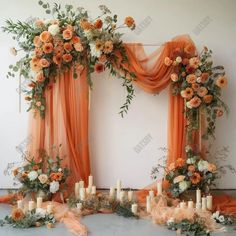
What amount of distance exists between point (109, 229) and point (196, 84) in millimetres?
1790

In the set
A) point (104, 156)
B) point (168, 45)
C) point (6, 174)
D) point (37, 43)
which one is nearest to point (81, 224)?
point (104, 156)

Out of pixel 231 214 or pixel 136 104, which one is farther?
pixel 136 104

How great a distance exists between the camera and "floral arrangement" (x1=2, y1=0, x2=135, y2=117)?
355 centimetres

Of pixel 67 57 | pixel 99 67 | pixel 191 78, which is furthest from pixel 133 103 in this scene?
pixel 67 57

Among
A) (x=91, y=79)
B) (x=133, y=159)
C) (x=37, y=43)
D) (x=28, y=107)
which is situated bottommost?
(x=133, y=159)

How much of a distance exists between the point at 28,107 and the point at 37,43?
82 cm

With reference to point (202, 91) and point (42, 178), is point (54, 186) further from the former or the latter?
point (202, 91)

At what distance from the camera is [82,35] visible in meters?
3.64

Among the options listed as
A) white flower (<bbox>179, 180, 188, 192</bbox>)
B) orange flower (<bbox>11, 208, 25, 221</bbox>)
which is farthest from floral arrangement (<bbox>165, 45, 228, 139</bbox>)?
orange flower (<bbox>11, 208, 25, 221</bbox>)

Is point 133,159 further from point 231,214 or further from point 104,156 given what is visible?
point 231,214

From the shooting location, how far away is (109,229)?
9.56ft

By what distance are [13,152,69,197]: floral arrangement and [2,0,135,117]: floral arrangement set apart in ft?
1.90

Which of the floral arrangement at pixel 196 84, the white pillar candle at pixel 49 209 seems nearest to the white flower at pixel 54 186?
the white pillar candle at pixel 49 209

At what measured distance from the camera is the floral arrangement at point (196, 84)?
3682 millimetres
